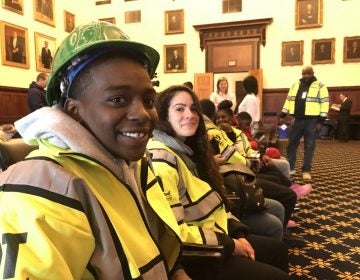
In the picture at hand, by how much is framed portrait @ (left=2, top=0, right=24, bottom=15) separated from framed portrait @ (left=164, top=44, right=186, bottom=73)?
5315 millimetres

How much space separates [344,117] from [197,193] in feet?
37.3

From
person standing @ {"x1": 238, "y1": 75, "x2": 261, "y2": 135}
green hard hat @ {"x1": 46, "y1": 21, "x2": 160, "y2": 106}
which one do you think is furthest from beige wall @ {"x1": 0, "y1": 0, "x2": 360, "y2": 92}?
green hard hat @ {"x1": 46, "y1": 21, "x2": 160, "y2": 106}

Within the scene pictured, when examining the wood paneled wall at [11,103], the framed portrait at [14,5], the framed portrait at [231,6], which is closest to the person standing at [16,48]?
the framed portrait at [14,5]

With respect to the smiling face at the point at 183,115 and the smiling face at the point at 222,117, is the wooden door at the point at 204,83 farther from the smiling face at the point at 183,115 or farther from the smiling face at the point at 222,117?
the smiling face at the point at 183,115

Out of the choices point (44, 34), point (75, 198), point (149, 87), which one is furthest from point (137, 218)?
point (44, 34)

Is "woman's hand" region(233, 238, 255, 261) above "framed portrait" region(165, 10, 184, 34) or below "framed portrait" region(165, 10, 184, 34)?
below

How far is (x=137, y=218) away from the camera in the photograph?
3.22 feet

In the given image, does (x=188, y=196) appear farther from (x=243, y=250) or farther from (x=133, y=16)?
(x=133, y=16)

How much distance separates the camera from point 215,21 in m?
12.6

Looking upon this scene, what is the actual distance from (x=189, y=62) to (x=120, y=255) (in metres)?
12.8

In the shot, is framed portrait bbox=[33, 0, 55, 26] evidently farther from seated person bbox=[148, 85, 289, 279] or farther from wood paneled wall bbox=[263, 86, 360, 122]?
seated person bbox=[148, 85, 289, 279]

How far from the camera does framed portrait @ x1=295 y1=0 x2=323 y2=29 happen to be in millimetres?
11625

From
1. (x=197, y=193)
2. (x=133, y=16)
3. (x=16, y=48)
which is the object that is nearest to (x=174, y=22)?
(x=133, y=16)

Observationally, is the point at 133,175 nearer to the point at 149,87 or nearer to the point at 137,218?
the point at 137,218
